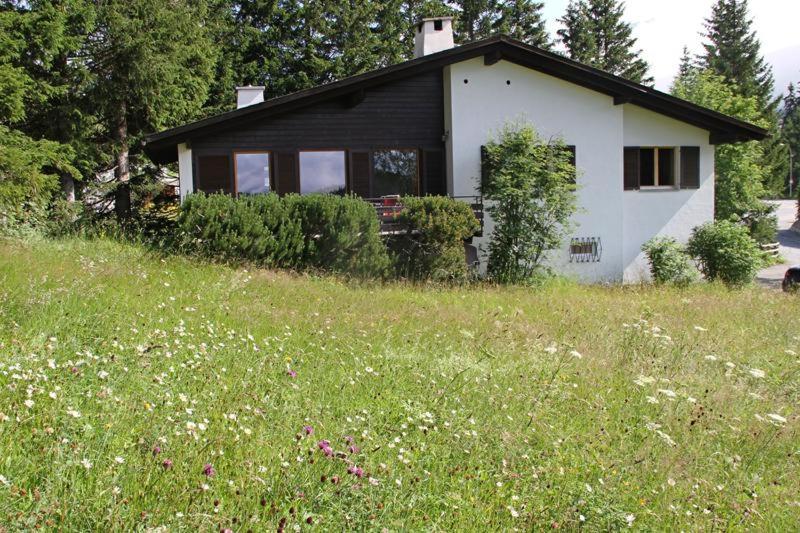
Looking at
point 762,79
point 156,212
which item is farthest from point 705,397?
point 762,79

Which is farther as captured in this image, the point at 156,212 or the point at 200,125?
the point at 156,212

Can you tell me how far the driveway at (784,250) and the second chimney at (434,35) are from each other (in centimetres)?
1246

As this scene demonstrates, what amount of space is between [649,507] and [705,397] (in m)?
2.15

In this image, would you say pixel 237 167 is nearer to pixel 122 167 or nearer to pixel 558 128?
pixel 122 167

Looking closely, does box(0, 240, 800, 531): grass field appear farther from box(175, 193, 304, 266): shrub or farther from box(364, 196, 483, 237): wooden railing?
box(364, 196, 483, 237): wooden railing

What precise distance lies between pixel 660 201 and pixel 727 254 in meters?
2.88

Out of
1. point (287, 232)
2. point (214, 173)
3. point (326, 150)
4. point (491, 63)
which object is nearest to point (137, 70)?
point (214, 173)

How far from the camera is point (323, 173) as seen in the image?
17828 mm

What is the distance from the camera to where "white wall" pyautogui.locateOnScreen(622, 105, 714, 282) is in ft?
65.4

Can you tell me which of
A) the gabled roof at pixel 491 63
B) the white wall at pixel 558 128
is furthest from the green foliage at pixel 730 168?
the white wall at pixel 558 128

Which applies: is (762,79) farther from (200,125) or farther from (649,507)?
(649,507)

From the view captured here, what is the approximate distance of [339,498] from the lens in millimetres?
3508

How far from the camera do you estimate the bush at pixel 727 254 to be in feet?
59.0

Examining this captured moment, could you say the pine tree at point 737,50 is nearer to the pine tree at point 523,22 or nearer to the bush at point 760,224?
the pine tree at point 523,22
